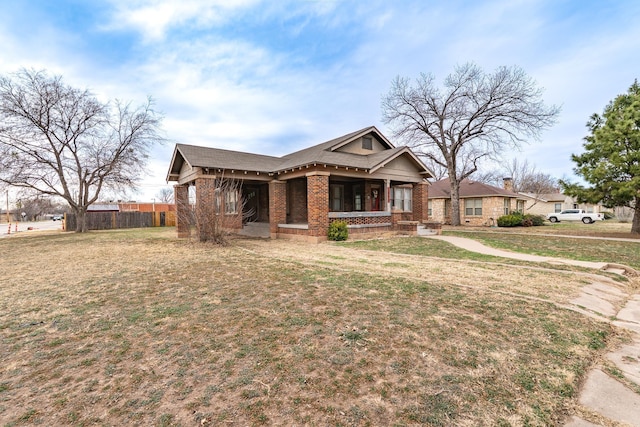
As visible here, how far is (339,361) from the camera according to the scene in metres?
2.77

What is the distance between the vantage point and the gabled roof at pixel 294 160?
1343cm

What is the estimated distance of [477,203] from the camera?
27.7 m

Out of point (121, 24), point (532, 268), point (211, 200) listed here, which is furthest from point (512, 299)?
point (121, 24)

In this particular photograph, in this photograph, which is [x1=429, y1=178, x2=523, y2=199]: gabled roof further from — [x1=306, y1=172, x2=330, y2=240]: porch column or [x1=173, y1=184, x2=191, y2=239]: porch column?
[x1=173, y1=184, x2=191, y2=239]: porch column

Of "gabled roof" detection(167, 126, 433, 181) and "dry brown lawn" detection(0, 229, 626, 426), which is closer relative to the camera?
"dry brown lawn" detection(0, 229, 626, 426)

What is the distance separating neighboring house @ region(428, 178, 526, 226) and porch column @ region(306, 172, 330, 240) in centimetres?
1980

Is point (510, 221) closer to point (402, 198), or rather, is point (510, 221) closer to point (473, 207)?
point (473, 207)

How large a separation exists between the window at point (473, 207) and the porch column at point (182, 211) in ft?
83.9

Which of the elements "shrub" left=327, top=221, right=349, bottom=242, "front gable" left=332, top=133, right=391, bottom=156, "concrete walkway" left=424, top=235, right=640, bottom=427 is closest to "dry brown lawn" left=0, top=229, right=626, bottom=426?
"concrete walkway" left=424, top=235, right=640, bottom=427

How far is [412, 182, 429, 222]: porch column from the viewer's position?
57.8 feet

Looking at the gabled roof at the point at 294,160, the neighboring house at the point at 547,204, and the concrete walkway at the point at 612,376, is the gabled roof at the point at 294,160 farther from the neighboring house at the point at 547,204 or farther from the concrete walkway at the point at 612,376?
the neighboring house at the point at 547,204

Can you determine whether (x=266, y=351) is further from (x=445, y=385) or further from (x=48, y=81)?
(x=48, y=81)

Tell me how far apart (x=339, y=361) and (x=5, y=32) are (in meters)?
16.3

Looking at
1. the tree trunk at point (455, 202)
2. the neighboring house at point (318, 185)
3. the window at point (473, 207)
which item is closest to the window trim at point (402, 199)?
the neighboring house at point (318, 185)
